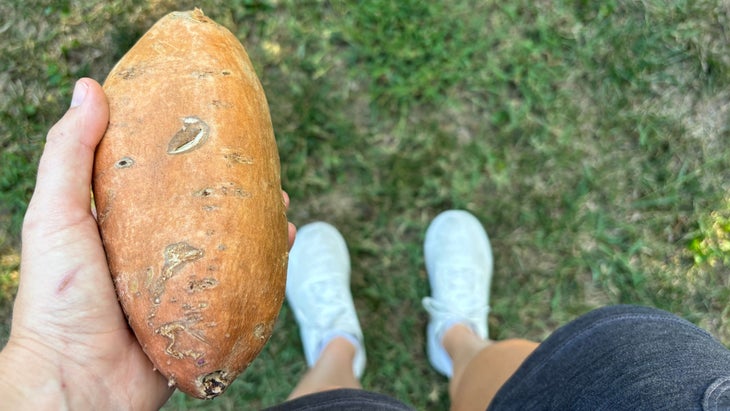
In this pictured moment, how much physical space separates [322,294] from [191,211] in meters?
1.27

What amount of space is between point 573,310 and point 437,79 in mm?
1291

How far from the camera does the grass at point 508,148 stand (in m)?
2.48

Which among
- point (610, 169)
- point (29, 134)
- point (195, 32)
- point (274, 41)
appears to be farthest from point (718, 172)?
point (29, 134)

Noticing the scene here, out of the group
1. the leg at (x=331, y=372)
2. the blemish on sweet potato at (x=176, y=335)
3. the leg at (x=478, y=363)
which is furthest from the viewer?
the leg at (x=331, y=372)

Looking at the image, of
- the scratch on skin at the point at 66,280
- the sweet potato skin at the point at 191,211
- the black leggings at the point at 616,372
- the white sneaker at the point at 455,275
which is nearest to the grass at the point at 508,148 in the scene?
the white sneaker at the point at 455,275

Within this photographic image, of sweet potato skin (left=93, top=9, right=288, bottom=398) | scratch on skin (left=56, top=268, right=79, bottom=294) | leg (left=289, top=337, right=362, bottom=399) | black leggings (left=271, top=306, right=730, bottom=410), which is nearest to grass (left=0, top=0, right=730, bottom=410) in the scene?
leg (left=289, top=337, right=362, bottom=399)

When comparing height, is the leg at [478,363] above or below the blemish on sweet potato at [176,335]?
below

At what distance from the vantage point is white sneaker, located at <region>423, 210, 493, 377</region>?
8.00ft

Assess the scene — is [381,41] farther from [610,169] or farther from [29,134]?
[29,134]

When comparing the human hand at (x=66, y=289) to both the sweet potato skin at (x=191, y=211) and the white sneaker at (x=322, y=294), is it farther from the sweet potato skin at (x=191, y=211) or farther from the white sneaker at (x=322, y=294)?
the white sneaker at (x=322, y=294)

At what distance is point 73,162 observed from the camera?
136cm

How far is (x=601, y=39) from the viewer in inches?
102

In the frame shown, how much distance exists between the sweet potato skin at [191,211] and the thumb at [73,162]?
0.03 metres

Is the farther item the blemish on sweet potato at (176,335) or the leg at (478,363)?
the leg at (478,363)
